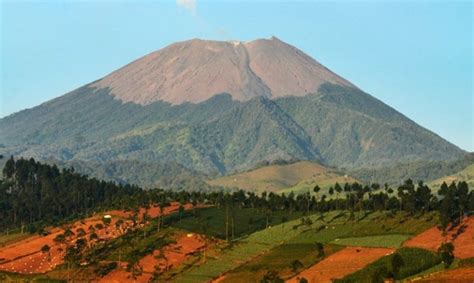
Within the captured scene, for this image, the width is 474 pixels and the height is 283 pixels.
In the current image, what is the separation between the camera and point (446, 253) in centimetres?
17650

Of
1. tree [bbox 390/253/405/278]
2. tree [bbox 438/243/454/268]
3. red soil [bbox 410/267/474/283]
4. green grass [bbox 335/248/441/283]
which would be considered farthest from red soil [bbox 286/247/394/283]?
red soil [bbox 410/267/474/283]

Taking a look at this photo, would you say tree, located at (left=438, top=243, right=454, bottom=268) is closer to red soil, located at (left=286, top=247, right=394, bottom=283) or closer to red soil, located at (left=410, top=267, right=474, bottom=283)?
red soil, located at (left=410, top=267, right=474, bottom=283)

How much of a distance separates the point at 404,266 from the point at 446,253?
355 inches

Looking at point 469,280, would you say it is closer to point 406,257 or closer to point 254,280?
point 406,257

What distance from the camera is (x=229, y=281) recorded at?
19938 centimetres

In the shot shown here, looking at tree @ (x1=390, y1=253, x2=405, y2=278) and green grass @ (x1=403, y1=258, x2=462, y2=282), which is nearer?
tree @ (x1=390, y1=253, x2=405, y2=278)

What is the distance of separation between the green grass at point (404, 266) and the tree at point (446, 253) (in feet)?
6.14

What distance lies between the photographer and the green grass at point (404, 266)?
570 feet

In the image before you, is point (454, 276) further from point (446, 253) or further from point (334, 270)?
point (334, 270)

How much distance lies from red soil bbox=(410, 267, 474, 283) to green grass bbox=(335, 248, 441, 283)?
759cm

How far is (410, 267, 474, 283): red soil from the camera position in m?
153

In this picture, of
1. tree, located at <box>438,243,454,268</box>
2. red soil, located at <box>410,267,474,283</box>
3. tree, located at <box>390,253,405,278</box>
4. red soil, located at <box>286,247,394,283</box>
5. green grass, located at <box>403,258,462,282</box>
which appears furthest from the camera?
red soil, located at <box>286,247,394,283</box>

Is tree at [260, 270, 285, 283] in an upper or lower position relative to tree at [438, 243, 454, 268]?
lower

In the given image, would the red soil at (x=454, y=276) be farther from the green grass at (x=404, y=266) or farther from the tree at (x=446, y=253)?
the green grass at (x=404, y=266)
